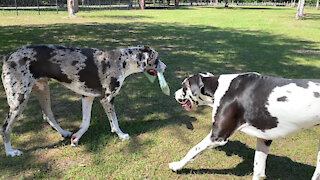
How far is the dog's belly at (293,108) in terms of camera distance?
2744 millimetres

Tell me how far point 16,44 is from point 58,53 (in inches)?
318

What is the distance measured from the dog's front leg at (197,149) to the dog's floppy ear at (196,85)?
0.54 m

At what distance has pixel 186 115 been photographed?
17.4ft

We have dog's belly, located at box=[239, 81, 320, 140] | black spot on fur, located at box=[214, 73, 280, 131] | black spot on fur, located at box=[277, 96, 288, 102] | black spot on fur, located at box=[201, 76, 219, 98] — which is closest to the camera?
dog's belly, located at box=[239, 81, 320, 140]

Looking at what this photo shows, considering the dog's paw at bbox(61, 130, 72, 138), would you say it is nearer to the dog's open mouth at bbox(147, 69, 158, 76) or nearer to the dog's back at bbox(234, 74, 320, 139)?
the dog's open mouth at bbox(147, 69, 158, 76)

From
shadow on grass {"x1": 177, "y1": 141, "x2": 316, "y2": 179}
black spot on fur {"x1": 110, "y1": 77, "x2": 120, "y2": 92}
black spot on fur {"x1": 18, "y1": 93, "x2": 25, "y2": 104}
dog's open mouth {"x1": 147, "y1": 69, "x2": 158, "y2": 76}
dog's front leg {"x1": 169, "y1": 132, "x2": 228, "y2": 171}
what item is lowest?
shadow on grass {"x1": 177, "y1": 141, "x2": 316, "y2": 179}

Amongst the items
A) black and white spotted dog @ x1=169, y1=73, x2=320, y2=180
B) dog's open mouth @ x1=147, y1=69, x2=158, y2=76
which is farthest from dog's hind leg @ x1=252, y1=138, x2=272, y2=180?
dog's open mouth @ x1=147, y1=69, x2=158, y2=76

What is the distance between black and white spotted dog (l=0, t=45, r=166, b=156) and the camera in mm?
3512

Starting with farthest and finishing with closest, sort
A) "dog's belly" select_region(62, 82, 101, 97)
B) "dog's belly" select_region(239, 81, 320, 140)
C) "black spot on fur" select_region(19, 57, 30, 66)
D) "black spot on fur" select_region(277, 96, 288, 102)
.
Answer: "dog's belly" select_region(62, 82, 101, 97), "black spot on fur" select_region(19, 57, 30, 66), "black spot on fur" select_region(277, 96, 288, 102), "dog's belly" select_region(239, 81, 320, 140)

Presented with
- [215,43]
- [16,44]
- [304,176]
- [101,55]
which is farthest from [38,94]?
[215,43]

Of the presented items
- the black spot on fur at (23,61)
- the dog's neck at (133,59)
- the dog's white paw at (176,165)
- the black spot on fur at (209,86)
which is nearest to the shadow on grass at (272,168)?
the dog's white paw at (176,165)

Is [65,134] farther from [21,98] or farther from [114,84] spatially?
[114,84]

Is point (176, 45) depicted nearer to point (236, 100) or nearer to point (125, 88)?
point (125, 88)

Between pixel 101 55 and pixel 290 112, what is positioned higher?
pixel 101 55
